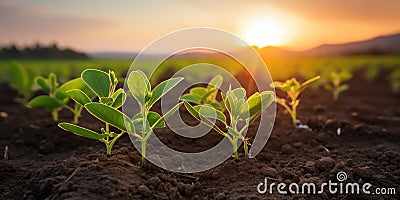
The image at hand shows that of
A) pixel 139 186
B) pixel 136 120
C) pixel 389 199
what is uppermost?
pixel 136 120

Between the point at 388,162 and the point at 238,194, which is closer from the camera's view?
the point at 238,194

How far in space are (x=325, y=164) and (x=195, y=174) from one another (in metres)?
0.91

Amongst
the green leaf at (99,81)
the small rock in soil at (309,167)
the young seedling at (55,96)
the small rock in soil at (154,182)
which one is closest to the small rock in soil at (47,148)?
the young seedling at (55,96)

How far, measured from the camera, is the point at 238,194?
238 cm

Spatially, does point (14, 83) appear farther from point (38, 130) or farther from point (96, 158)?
point (96, 158)

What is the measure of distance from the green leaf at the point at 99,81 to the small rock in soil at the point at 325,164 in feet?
5.03

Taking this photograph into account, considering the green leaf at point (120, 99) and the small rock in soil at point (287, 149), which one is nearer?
the green leaf at point (120, 99)

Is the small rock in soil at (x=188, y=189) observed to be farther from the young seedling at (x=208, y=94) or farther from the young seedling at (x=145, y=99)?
the young seedling at (x=208, y=94)

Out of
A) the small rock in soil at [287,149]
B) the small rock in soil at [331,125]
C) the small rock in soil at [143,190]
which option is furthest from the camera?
the small rock in soil at [331,125]

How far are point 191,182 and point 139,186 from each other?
43cm

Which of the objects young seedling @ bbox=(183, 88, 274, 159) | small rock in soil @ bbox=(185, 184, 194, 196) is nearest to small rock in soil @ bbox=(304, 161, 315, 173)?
young seedling @ bbox=(183, 88, 274, 159)

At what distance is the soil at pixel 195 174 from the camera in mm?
2361

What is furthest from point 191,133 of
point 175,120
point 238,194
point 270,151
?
point 238,194

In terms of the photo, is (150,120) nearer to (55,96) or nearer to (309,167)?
(309,167)
